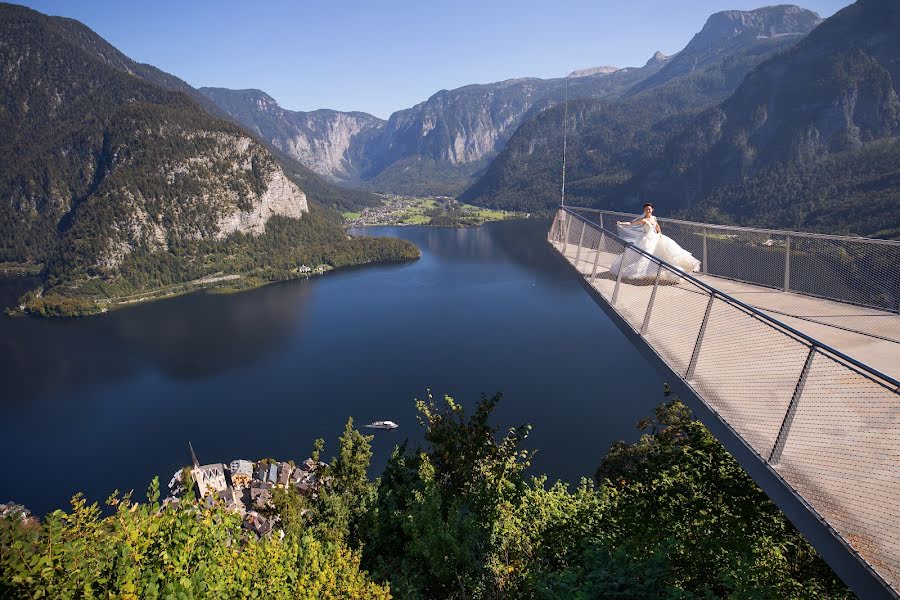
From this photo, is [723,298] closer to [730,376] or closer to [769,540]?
[730,376]

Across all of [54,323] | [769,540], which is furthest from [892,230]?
[54,323]

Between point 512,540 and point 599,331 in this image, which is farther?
point 599,331

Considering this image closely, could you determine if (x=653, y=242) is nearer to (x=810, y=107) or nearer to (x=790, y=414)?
(x=790, y=414)

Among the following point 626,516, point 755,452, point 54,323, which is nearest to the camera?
point 755,452

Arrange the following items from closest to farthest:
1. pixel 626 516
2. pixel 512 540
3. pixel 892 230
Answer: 1. pixel 626 516
2. pixel 512 540
3. pixel 892 230

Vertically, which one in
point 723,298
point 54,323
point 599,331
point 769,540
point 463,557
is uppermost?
point 723,298

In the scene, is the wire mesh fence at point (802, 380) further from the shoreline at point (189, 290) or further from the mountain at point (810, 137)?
the shoreline at point (189, 290)

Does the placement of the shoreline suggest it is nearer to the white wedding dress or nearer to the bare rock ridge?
the bare rock ridge
